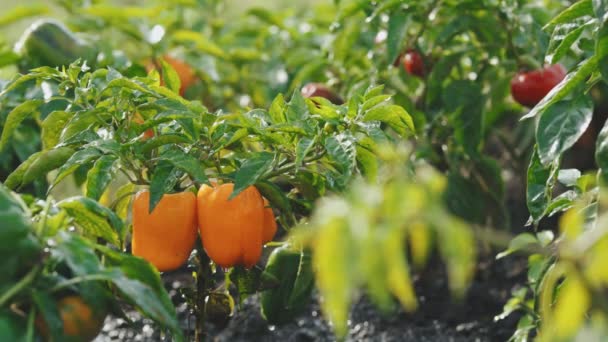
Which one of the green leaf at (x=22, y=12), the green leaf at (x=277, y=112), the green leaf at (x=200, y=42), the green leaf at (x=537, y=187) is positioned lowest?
the green leaf at (x=200, y=42)

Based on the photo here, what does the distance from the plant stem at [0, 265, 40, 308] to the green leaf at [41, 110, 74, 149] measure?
2.05ft

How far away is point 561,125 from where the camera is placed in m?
1.60

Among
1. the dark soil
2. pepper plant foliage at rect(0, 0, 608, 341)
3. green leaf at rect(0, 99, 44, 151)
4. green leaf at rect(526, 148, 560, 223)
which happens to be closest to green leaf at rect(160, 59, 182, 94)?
pepper plant foliage at rect(0, 0, 608, 341)

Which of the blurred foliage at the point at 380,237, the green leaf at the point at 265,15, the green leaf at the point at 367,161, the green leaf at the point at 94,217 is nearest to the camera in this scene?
the blurred foliage at the point at 380,237

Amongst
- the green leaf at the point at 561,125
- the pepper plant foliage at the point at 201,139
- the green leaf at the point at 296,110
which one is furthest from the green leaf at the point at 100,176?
the green leaf at the point at 561,125

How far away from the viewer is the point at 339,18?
246 centimetres

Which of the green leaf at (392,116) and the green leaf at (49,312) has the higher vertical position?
the green leaf at (392,116)

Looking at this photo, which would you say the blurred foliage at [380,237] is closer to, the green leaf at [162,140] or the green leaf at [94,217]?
the green leaf at [94,217]

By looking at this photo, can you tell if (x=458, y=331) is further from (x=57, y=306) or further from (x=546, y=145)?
(x=57, y=306)

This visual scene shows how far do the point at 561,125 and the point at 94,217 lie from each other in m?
0.85

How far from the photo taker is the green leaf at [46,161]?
5.36 feet

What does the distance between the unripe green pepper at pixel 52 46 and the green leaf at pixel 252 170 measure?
1.25 m

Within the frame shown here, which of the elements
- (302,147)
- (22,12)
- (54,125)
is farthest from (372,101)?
(22,12)

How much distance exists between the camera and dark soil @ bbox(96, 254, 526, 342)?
7.92ft
